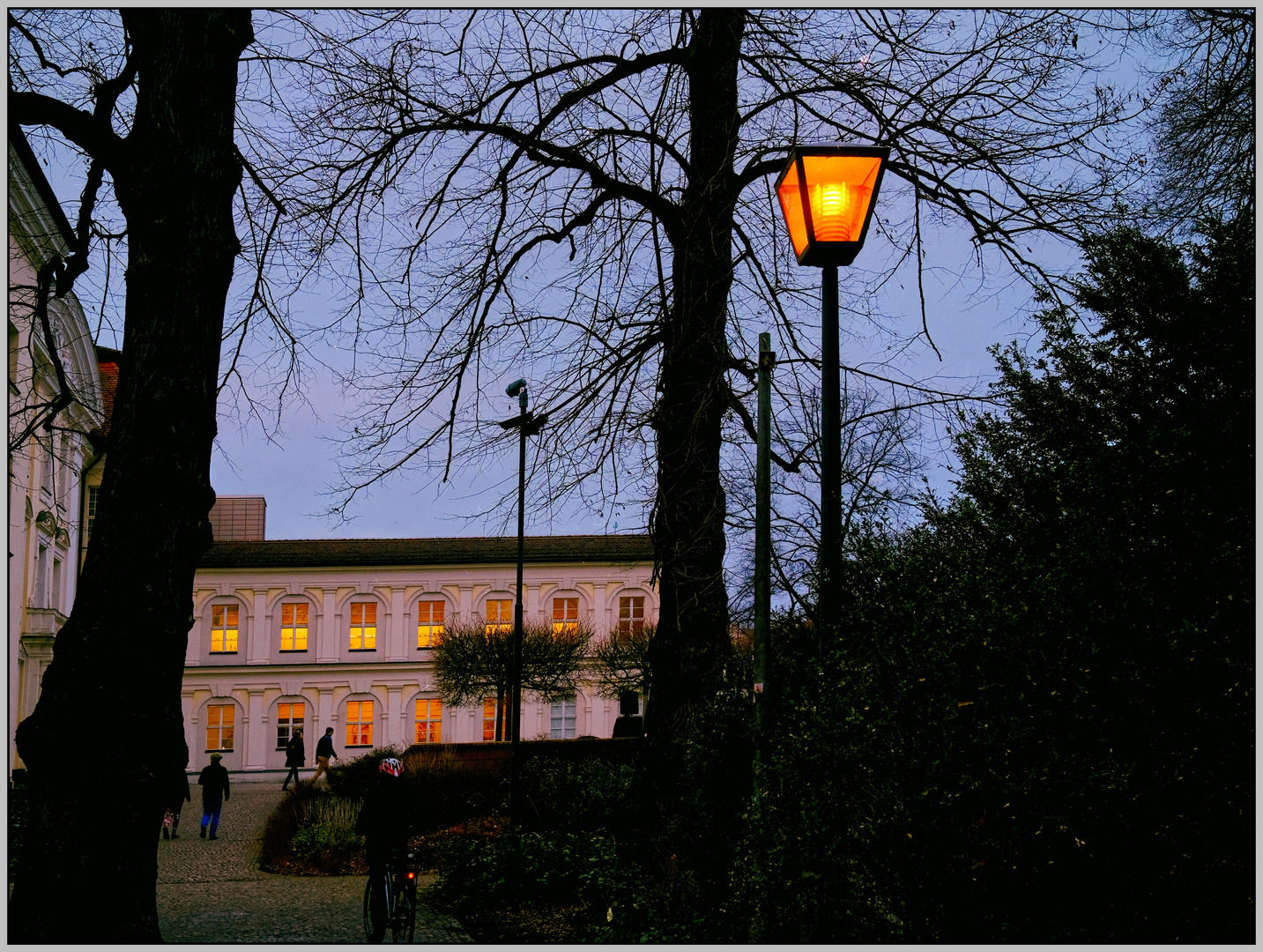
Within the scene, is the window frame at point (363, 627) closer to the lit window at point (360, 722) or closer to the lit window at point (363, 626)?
the lit window at point (363, 626)

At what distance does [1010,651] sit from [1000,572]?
0.46 metres

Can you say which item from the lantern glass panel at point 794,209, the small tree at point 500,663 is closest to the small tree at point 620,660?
the small tree at point 500,663

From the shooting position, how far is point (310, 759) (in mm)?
48719

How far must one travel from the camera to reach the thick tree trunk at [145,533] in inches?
221

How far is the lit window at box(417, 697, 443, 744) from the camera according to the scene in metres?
49.9

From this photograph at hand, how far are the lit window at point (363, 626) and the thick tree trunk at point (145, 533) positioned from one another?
Answer: 45.5 metres

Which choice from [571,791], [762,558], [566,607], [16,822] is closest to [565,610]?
[566,607]

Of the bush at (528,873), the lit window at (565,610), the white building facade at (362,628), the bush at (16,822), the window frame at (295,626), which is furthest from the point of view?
the lit window at (565,610)

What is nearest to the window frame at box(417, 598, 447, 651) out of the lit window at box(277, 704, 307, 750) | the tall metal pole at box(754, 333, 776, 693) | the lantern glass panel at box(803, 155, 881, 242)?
the lit window at box(277, 704, 307, 750)

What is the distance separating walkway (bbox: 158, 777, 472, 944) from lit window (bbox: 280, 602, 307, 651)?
3075 cm

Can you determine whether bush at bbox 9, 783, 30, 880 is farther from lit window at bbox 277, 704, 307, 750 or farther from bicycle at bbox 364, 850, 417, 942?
lit window at bbox 277, 704, 307, 750

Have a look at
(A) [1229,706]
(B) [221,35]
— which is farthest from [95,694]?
(A) [1229,706]

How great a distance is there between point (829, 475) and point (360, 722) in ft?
158

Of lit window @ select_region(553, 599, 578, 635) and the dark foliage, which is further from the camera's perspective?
lit window @ select_region(553, 599, 578, 635)
